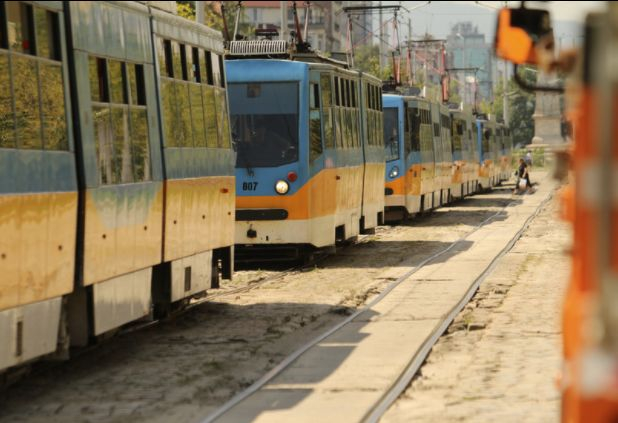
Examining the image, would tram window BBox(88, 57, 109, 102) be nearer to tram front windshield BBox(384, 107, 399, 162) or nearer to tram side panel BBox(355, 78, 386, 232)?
tram side panel BBox(355, 78, 386, 232)

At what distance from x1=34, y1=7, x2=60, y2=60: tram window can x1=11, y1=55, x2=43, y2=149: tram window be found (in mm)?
240

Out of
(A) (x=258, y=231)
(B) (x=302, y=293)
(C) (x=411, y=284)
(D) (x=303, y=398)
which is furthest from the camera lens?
(A) (x=258, y=231)

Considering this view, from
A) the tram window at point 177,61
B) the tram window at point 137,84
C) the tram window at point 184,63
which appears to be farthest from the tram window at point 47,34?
the tram window at point 184,63

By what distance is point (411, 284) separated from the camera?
20.8m

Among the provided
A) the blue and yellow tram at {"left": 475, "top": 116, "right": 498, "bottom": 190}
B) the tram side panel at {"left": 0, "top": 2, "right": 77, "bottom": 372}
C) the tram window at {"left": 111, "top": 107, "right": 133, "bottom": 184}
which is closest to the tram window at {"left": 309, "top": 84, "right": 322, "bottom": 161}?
the tram window at {"left": 111, "top": 107, "right": 133, "bottom": 184}

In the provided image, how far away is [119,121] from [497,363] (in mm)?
3410

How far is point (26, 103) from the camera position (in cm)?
1066

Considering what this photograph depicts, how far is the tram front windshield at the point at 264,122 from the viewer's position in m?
22.4

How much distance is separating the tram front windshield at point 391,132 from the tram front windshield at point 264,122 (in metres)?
13.5

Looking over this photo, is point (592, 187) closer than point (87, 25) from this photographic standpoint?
Yes

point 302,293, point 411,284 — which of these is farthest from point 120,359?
point 411,284

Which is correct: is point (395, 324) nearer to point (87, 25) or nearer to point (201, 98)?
point (201, 98)

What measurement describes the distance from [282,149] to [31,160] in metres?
12.1

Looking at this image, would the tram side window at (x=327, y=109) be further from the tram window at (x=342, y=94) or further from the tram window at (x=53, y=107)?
the tram window at (x=53, y=107)
